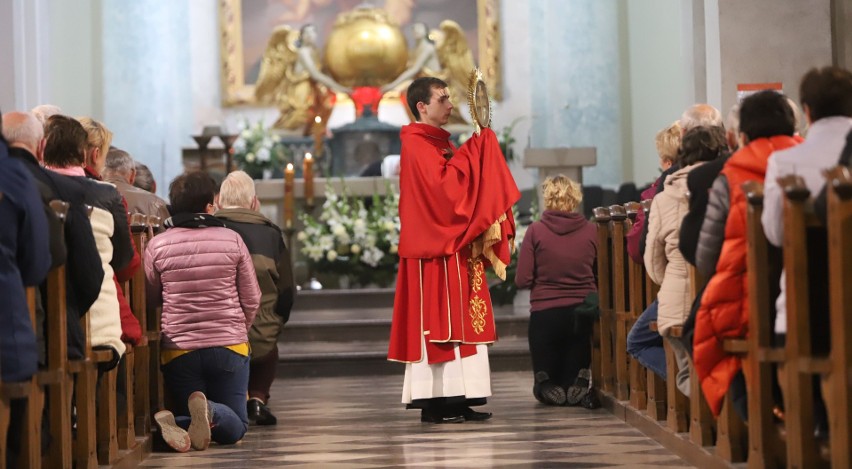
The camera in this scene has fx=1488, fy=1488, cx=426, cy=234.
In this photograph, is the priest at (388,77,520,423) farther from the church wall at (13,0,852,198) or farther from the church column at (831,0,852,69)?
the church wall at (13,0,852,198)

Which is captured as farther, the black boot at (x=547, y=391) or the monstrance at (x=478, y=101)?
the black boot at (x=547, y=391)

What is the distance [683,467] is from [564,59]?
1186 cm

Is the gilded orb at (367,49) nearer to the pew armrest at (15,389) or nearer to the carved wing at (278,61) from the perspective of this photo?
the carved wing at (278,61)

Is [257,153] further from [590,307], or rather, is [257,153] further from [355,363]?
[590,307]

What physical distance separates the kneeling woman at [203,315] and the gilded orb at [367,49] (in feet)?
34.6

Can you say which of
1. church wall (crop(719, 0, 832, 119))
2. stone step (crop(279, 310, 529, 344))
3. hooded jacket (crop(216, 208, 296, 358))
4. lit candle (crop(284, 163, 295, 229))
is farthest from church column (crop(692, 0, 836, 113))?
lit candle (crop(284, 163, 295, 229))

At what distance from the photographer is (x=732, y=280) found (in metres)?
4.90

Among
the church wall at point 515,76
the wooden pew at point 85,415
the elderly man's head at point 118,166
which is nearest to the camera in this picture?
the wooden pew at point 85,415

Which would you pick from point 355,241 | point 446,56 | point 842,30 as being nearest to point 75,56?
point 446,56

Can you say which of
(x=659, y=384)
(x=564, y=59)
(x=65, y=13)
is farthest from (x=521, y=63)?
(x=659, y=384)

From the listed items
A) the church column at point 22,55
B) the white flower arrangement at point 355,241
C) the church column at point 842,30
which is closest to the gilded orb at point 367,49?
the white flower arrangement at point 355,241

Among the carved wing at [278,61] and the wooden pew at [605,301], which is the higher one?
the carved wing at [278,61]

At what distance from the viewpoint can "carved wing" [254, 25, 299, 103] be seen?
17594mm

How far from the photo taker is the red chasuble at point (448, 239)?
24.5 ft
